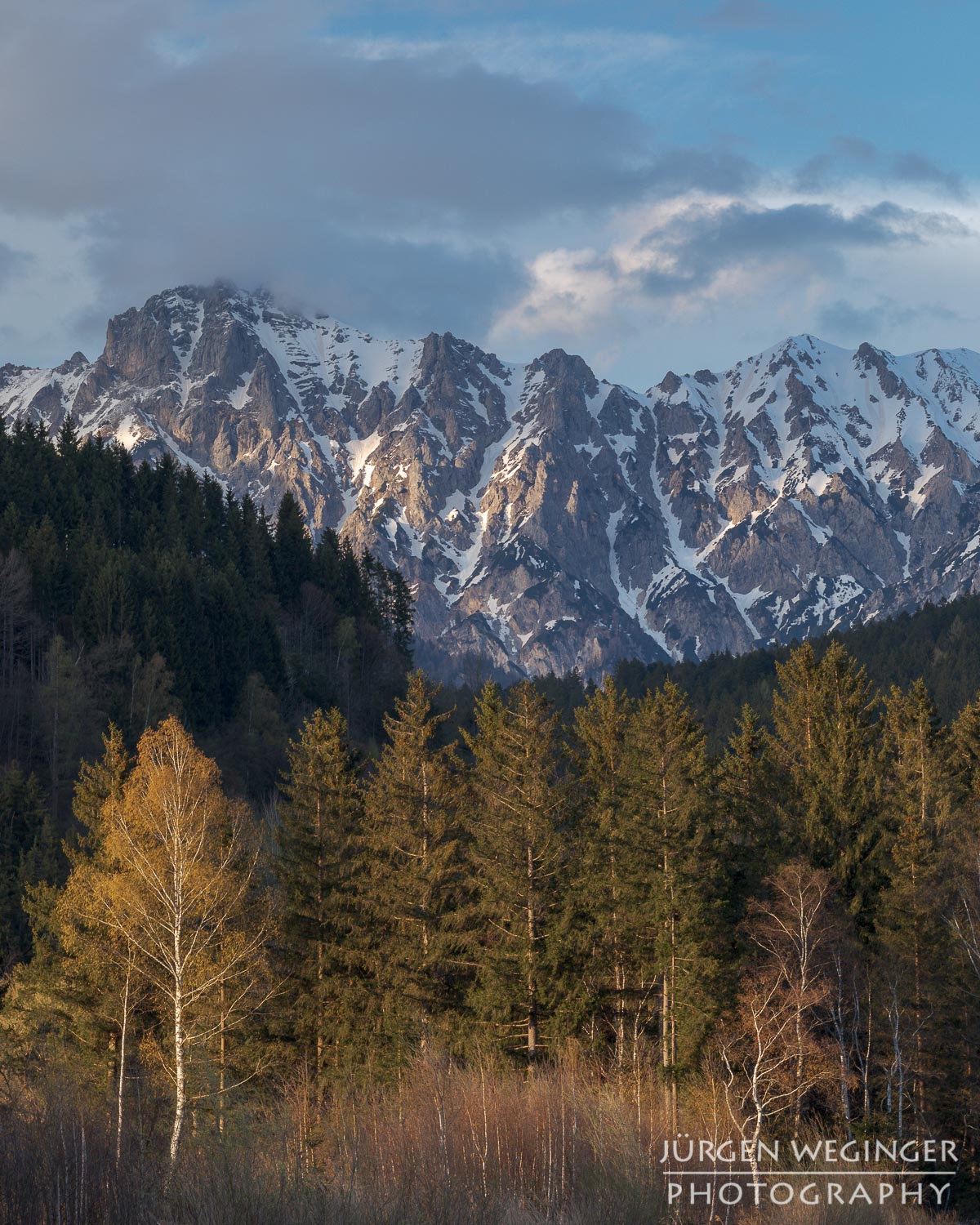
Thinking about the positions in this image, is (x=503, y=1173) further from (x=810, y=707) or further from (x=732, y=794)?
(x=810, y=707)

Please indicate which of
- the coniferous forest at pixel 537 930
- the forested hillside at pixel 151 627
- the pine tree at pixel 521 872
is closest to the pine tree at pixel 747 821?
the coniferous forest at pixel 537 930

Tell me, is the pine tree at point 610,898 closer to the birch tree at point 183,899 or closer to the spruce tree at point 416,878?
the spruce tree at point 416,878

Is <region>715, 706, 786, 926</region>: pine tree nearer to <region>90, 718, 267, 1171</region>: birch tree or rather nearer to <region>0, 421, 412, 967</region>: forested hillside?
<region>90, 718, 267, 1171</region>: birch tree

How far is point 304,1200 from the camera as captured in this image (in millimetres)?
14016

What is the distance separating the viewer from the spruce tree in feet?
147

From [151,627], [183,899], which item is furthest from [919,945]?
[151,627]

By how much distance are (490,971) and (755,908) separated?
9917mm

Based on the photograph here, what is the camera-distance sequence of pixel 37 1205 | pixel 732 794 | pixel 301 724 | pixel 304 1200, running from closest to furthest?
pixel 37 1205 < pixel 304 1200 < pixel 732 794 < pixel 301 724

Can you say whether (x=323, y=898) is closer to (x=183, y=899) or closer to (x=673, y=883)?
(x=673, y=883)

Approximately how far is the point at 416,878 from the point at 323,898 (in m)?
3.90

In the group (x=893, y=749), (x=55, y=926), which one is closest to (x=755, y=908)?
(x=893, y=749)

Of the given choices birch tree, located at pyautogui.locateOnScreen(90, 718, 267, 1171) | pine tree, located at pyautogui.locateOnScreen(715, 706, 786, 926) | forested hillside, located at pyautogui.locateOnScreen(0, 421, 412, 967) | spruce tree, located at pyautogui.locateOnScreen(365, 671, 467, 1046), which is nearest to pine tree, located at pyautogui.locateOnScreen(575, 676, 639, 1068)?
pine tree, located at pyautogui.locateOnScreen(715, 706, 786, 926)

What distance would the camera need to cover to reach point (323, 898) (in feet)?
153

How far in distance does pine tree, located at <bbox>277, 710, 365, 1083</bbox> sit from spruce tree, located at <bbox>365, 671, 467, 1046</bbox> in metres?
0.92
